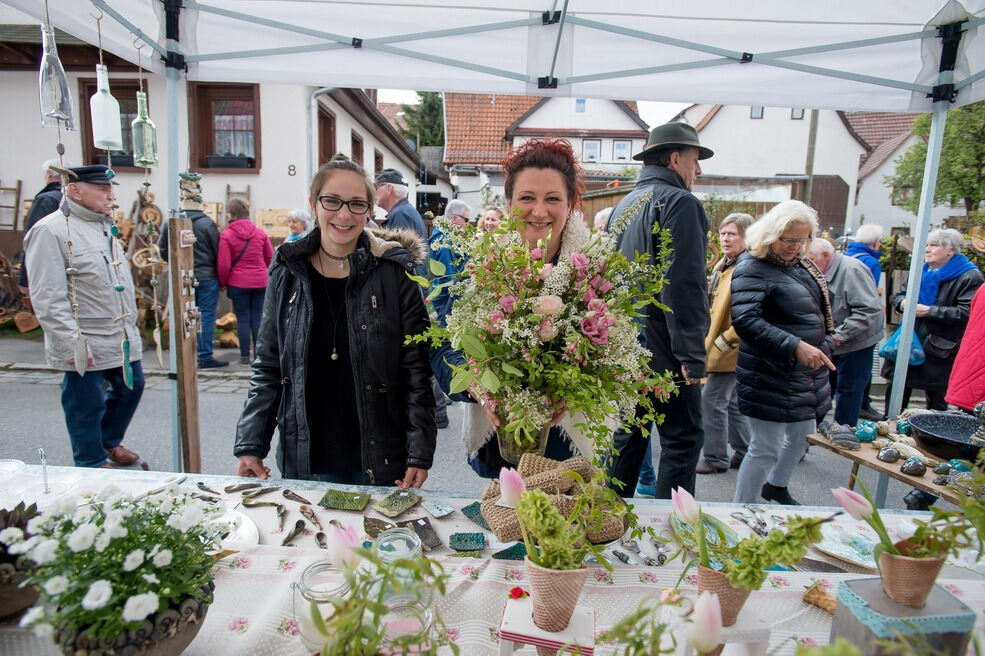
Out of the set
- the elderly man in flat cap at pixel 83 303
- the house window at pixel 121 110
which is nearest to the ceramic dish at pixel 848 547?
the elderly man in flat cap at pixel 83 303

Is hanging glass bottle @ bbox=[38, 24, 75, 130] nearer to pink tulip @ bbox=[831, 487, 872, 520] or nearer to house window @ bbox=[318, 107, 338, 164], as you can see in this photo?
pink tulip @ bbox=[831, 487, 872, 520]

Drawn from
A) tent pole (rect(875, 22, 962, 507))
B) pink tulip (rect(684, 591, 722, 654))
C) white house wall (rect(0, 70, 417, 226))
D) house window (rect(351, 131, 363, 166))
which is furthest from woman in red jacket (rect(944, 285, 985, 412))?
house window (rect(351, 131, 363, 166))

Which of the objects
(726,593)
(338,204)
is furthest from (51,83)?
(726,593)

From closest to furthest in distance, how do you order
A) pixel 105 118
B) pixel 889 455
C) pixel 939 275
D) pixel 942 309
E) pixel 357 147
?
pixel 105 118
pixel 889 455
pixel 942 309
pixel 939 275
pixel 357 147

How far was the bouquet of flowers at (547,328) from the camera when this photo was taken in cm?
127

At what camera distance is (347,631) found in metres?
0.69

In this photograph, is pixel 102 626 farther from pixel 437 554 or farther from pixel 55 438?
pixel 55 438

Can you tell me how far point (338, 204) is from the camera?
1.87 m

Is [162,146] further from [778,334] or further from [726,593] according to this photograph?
[726,593]

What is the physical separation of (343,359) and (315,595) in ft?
3.87

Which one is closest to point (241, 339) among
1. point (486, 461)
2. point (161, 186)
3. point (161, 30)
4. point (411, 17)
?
point (161, 186)

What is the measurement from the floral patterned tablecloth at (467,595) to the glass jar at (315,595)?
0.20 m

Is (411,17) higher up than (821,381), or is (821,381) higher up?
(411,17)

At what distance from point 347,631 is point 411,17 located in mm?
2927
